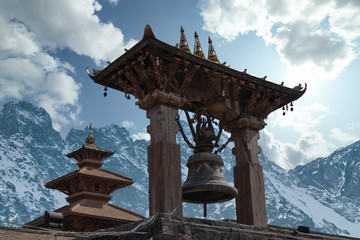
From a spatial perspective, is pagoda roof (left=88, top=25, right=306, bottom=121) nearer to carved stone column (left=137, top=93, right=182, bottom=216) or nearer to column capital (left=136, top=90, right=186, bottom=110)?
column capital (left=136, top=90, right=186, bottom=110)

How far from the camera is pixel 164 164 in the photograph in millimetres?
9508

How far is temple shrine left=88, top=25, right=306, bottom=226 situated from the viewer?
961 centimetres

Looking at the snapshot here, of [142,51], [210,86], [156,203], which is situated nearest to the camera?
[156,203]

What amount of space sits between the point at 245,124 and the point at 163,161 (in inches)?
110

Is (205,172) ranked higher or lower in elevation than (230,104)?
lower

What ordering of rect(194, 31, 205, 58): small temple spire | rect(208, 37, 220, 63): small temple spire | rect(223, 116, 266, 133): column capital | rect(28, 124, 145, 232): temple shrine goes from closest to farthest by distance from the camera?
rect(223, 116, 266, 133): column capital, rect(194, 31, 205, 58): small temple spire, rect(208, 37, 220, 63): small temple spire, rect(28, 124, 145, 232): temple shrine

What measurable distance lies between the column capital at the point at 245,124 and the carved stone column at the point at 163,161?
6.78 feet

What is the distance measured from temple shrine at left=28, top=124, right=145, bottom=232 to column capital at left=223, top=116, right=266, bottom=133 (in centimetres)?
1589

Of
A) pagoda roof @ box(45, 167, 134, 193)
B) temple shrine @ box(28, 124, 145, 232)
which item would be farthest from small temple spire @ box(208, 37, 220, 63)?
pagoda roof @ box(45, 167, 134, 193)

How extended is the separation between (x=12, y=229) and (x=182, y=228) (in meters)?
9.23

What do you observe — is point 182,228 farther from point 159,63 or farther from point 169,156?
point 159,63

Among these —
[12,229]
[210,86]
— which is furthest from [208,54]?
[12,229]

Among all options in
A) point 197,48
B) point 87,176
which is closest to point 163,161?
point 197,48

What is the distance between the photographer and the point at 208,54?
41.9 ft
